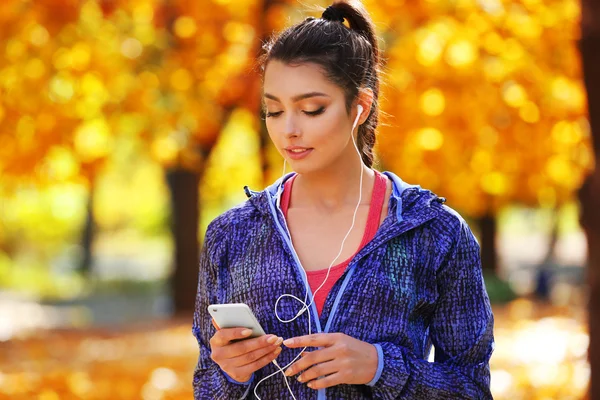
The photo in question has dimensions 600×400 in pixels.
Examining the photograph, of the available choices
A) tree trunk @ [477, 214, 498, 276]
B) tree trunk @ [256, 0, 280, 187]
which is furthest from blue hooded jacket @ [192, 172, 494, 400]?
tree trunk @ [477, 214, 498, 276]

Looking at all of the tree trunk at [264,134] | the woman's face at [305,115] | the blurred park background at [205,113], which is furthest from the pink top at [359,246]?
the tree trunk at [264,134]

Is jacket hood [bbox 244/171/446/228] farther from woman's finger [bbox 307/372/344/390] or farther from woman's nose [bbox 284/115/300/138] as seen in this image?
woman's finger [bbox 307/372/344/390]

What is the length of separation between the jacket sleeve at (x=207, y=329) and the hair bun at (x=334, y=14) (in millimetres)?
713

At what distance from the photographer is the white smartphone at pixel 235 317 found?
2.20 metres

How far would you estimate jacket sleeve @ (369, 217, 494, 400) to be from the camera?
2379 millimetres

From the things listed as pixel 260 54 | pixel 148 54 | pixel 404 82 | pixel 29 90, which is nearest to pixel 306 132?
pixel 260 54

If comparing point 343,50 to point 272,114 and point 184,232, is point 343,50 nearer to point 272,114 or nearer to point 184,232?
point 272,114

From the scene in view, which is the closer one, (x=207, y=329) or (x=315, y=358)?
(x=315, y=358)

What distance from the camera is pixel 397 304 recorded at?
7.79 feet

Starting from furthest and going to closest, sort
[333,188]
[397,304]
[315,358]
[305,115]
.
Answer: [333,188] < [305,115] < [397,304] < [315,358]

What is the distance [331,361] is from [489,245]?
21132 mm

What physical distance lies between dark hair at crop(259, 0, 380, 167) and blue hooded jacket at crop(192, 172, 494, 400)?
334 mm

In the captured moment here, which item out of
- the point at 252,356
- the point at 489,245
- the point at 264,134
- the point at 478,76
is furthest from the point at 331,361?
the point at 489,245

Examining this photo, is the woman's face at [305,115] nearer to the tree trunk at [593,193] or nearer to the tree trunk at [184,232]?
the tree trunk at [593,193]
